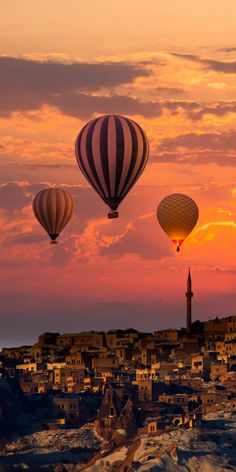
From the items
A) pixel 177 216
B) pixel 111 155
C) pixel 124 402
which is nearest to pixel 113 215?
pixel 111 155

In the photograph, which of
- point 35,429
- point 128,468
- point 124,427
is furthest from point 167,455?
point 35,429

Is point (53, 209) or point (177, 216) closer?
point (53, 209)

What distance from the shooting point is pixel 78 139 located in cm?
13638

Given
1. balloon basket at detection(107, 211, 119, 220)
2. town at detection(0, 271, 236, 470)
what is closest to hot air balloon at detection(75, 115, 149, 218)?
balloon basket at detection(107, 211, 119, 220)

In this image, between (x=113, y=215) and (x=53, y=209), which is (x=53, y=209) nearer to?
(x=53, y=209)

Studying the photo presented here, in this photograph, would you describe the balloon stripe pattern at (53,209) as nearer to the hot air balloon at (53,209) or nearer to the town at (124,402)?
the hot air balloon at (53,209)

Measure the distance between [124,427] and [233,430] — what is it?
13.6 m

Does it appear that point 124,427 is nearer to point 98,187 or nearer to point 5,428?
point 5,428

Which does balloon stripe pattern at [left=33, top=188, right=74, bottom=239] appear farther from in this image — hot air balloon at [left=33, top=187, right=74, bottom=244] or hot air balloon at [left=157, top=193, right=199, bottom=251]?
hot air balloon at [left=157, top=193, right=199, bottom=251]

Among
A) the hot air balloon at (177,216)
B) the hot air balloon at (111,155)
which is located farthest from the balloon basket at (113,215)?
the hot air balloon at (177,216)

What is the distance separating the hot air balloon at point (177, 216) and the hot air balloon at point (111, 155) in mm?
22404

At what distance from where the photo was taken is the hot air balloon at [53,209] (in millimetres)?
153500

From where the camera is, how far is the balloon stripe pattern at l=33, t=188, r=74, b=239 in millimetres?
153500

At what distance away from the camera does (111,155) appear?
5281 inches
